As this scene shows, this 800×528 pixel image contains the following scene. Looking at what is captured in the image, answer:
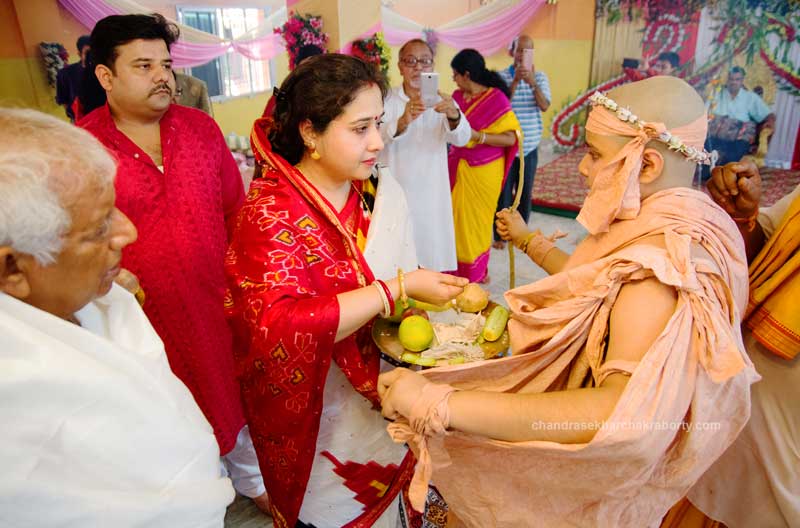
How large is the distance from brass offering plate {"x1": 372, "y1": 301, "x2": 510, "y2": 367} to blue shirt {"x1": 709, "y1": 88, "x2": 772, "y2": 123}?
5902 millimetres

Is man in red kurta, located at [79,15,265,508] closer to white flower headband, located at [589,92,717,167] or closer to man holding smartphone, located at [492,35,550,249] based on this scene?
white flower headband, located at [589,92,717,167]

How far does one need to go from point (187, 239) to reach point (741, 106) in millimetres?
6451

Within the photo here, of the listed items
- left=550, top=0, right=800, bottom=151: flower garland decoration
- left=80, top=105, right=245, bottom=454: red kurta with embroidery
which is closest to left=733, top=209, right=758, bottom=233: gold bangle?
left=80, top=105, right=245, bottom=454: red kurta with embroidery

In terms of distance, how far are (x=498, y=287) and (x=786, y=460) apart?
10.7 ft

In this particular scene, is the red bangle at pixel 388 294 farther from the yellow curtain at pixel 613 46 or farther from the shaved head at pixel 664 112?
the yellow curtain at pixel 613 46

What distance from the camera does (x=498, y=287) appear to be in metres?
4.79

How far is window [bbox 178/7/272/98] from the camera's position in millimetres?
5160

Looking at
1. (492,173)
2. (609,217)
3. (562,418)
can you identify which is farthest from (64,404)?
(492,173)

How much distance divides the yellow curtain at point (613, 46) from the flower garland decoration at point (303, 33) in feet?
13.5

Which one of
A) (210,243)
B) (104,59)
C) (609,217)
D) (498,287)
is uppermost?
(104,59)

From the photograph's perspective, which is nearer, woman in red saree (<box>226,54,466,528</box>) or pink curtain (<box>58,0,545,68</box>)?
woman in red saree (<box>226,54,466,528</box>)

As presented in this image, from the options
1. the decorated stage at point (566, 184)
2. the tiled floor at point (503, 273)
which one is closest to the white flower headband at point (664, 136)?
the tiled floor at point (503, 273)

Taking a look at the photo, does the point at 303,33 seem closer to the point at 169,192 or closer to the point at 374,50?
the point at 374,50

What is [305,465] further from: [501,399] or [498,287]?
[498,287]
